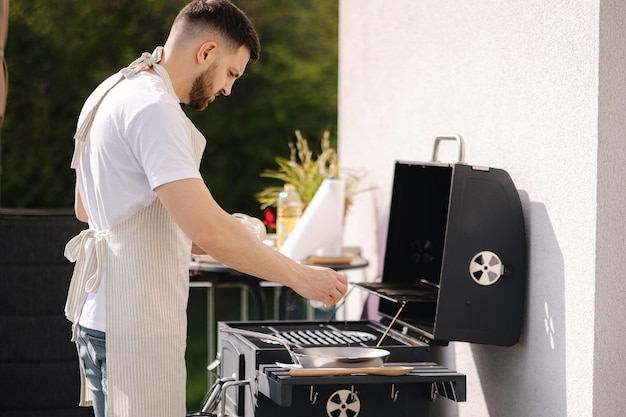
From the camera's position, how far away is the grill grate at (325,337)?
2.76 metres

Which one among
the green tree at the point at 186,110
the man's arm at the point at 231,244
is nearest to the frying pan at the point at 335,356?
the man's arm at the point at 231,244

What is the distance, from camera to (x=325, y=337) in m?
2.86

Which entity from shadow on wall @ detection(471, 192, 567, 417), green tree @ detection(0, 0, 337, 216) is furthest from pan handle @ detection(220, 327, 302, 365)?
green tree @ detection(0, 0, 337, 216)

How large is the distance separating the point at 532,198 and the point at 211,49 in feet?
3.34

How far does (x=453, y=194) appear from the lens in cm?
265

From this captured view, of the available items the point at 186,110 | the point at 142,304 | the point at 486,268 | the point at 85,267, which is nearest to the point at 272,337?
the point at 142,304

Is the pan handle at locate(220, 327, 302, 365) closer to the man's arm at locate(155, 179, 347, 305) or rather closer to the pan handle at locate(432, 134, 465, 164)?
the man's arm at locate(155, 179, 347, 305)

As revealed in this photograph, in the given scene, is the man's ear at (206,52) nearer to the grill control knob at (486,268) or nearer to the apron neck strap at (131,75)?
the apron neck strap at (131,75)

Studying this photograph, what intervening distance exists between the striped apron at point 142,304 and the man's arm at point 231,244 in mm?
174

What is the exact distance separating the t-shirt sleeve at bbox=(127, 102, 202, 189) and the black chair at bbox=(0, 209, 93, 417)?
54.0 inches

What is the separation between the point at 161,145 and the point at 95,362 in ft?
1.86

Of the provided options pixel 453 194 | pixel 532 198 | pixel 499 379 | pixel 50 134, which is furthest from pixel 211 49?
pixel 50 134

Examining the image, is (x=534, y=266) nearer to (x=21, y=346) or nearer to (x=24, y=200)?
(x=21, y=346)

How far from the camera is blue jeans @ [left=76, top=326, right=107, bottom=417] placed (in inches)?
86.7
